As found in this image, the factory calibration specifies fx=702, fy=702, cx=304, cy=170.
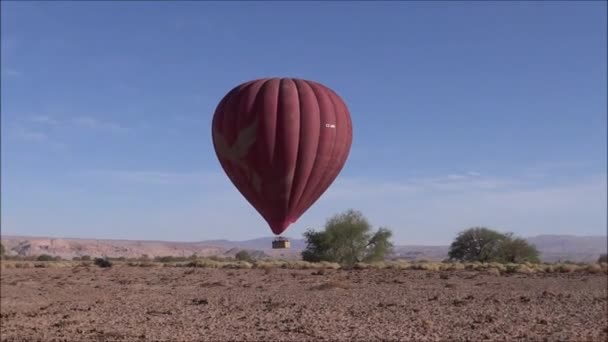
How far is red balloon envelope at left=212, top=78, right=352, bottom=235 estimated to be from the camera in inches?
689

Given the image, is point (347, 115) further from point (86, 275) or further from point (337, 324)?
point (86, 275)

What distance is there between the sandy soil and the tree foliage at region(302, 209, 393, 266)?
31858 millimetres

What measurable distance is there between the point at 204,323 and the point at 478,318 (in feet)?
29.1

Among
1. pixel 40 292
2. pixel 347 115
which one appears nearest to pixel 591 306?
pixel 347 115

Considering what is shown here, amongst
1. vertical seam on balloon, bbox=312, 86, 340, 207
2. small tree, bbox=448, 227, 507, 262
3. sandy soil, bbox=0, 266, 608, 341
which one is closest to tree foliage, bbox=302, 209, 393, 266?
small tree, bbox=448, 227, 507, 262

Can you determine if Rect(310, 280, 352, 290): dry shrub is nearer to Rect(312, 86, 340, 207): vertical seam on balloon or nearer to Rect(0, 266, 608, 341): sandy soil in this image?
Rect(0, 266, 608, 341): sandy soil

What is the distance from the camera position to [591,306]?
2623 centimetres

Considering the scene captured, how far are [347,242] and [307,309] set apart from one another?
162 ft

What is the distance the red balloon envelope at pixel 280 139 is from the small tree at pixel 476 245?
65.7 metres

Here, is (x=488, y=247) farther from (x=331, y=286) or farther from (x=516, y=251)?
(x=331, y=286)

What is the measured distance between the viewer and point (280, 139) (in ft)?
57.8

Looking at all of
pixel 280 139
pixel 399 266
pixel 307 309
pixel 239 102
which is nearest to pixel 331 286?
pixel 307 309

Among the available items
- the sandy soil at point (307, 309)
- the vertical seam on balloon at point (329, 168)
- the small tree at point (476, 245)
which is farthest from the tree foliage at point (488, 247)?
the vertical seam on balloon at point (329, 168)

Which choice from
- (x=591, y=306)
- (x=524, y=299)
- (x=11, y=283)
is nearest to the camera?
(x=591, y=306)
